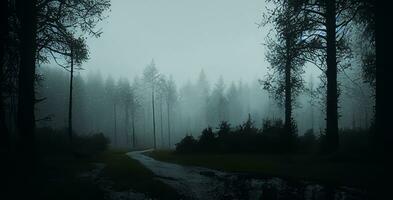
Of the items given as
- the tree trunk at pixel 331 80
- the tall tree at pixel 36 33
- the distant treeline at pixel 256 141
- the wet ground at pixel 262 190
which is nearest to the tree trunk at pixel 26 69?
the tall tree at pixel 36 33

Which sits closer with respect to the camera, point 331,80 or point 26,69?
point 26,69

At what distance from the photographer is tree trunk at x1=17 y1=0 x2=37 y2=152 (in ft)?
54.7

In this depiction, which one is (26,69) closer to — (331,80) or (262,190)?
(262,190)

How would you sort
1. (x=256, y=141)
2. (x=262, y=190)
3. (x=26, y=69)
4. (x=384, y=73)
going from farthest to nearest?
1. (x=256, y=141)
2. (x=26, y=69)
3. (x=384, y=73)
4. (x=262, y=190)

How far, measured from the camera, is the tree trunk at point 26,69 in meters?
16.7

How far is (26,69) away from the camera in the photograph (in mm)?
17094

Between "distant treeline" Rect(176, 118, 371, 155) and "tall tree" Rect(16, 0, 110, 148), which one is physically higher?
"tall tree" Rect(16, 0, 110, 148)

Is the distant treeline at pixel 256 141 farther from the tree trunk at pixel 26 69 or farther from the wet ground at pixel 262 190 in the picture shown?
the tree trunk at pixel 26 69

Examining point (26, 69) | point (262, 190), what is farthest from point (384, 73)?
point (26, 69)

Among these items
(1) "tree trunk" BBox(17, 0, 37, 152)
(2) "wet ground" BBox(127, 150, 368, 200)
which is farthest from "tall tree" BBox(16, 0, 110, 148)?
(2) "wet ground" BBox(127, 150, 368, 200)

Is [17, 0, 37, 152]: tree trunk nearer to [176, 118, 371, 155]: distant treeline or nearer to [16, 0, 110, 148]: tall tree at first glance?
[16, 0, 110, 148]: tall tree

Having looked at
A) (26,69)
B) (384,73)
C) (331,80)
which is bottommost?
(384,73)

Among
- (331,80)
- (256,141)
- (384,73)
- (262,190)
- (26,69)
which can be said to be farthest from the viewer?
(256,141)

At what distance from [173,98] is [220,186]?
86981 mm
